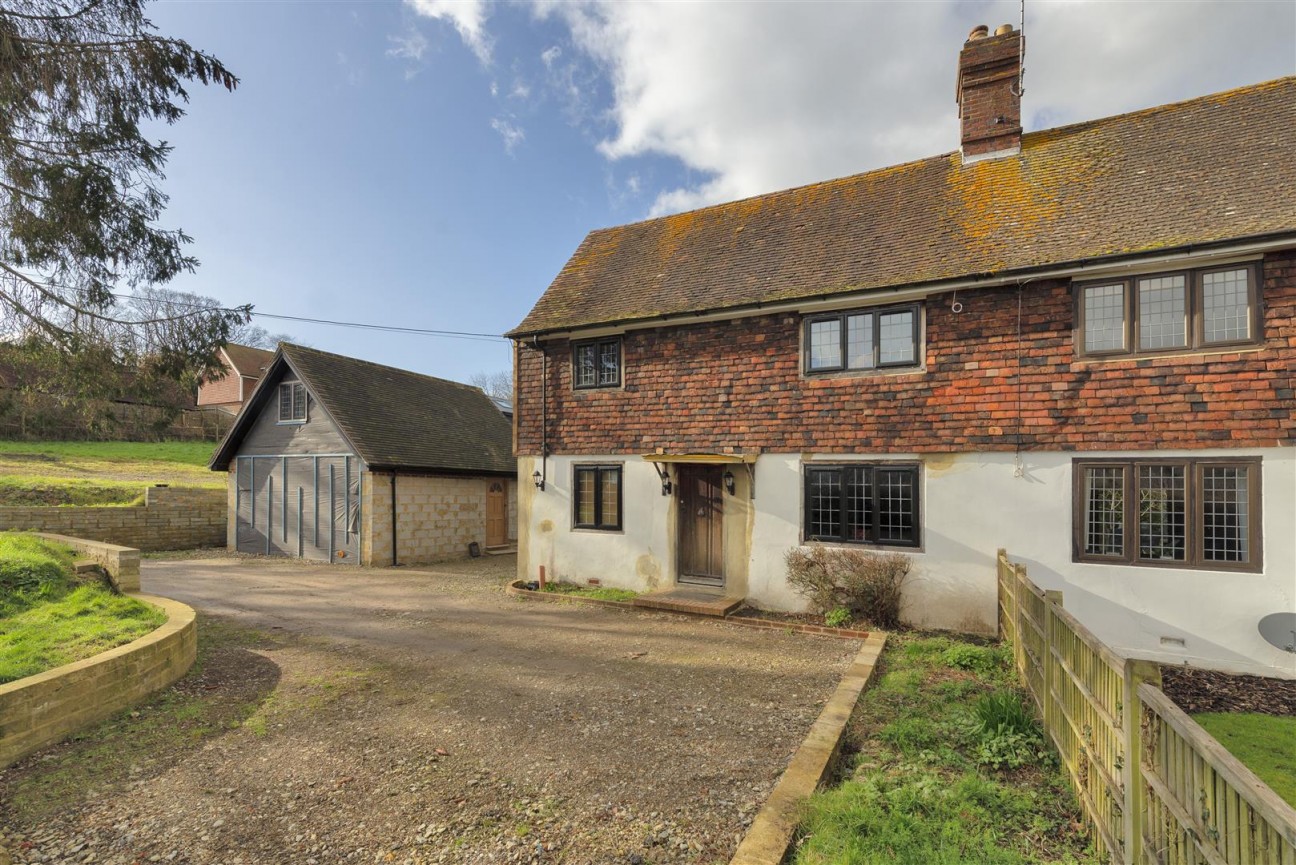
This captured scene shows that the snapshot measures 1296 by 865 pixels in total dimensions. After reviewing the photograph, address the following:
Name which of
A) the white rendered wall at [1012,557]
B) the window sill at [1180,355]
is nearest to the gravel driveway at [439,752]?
the white rendered wall at [1012,557]

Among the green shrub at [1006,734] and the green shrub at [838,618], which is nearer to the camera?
the green shrub at [1006,734]

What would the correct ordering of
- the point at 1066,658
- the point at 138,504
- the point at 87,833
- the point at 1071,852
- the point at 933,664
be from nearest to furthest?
the point at 1071,852
the point at 87,833
the point at 1066,658
the point at 933,664
the point at 138,504

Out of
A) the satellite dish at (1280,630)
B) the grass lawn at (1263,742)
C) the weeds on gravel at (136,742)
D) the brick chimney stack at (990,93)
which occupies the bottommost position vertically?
the grass lawn at (1263,742)

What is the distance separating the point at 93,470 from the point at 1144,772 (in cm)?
3196

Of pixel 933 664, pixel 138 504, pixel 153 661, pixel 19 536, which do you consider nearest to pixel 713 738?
pixel 933 664

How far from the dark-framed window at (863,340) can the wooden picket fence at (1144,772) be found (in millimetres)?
5297

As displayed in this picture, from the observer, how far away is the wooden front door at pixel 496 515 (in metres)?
20.3

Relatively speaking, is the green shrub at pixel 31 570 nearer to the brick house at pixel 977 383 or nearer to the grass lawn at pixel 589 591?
the brick house at pixel 977 383

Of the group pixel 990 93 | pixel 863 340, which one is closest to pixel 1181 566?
pixel 863 340

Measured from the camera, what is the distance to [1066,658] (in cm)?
421

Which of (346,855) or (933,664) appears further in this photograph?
(933,664)

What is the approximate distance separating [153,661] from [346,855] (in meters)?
4.23

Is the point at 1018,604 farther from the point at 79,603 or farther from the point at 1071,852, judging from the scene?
the point at 79,603

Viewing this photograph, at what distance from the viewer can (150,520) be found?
61.8 feet
